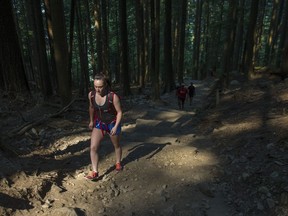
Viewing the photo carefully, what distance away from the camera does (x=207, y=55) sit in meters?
46.3

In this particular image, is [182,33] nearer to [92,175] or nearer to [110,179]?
[110,179]

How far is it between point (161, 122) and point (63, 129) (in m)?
4.19

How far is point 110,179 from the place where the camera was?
5.23 m

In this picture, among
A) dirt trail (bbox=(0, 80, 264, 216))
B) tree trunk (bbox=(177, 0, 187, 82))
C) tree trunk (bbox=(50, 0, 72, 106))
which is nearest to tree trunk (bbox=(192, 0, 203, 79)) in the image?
tree trunk (bbox=(177, 0, 187, 82))

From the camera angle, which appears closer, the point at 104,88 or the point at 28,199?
the point at 28,199

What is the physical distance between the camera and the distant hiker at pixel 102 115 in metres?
4.96

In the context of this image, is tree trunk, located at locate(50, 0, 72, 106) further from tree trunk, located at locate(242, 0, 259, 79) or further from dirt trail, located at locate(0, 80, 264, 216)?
tree trunk, located at locate(242, 0, 259, 79)

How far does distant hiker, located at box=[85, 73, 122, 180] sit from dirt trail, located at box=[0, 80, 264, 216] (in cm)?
60

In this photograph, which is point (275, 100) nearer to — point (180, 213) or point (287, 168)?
point (287, 168)

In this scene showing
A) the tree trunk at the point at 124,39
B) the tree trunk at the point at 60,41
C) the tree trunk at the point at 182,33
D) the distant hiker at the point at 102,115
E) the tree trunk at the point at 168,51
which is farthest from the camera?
the tree trunk at the point at 182,33

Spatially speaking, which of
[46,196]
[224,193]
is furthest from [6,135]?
[224,193]

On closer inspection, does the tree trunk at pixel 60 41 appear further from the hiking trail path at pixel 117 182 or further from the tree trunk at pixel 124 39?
the tree trunk at pixel 124 39

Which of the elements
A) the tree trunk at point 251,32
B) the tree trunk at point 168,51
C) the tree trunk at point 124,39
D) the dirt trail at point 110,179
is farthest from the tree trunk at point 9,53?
the tree trunk at point 251,32

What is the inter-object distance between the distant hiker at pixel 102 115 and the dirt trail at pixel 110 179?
600mm
